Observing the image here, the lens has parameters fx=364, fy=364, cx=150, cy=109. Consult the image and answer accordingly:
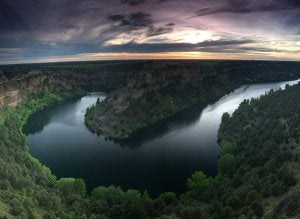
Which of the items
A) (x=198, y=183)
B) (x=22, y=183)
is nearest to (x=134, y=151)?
(x=198, y=183)

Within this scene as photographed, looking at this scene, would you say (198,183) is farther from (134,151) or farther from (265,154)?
(134,151)

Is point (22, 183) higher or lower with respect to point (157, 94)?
lower

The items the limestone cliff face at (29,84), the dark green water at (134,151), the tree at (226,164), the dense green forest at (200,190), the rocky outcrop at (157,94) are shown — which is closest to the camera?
the dense green forest at (200,190)

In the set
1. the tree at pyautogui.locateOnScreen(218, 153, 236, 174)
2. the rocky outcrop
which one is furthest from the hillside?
the rocky outcrop

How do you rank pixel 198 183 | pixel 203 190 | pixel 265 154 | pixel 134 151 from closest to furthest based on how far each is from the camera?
pixel 203 190 < pixel 198 183 < pixel 265 154 < pixel 134 151

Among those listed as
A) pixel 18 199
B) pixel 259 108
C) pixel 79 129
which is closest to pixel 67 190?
pixel 18 199

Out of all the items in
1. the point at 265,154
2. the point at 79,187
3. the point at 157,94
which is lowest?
the point at 79,187

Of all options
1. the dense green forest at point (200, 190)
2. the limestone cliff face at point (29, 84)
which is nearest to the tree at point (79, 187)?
the dense green forest at point (200, 190)

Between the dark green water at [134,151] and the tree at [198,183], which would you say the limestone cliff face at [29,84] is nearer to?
the dark green water at [134,151]
